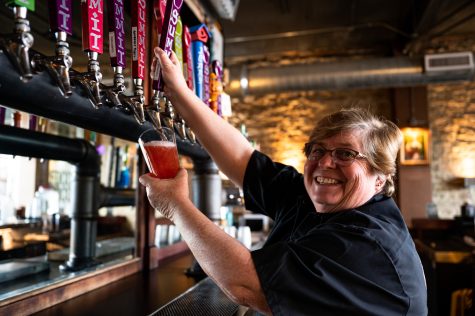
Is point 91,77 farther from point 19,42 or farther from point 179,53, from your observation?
point 179,53

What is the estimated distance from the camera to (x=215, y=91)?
1.81 meters

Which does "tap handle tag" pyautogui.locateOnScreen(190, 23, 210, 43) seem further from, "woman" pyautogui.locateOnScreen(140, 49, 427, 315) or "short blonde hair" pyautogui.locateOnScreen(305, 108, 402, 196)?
"short blonde hair" pyautogui.locateOnScreen(305, 108, 402, 196)

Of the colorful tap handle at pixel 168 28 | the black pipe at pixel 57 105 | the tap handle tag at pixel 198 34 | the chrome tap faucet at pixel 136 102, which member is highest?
the tap handle tag at pixel 198 34

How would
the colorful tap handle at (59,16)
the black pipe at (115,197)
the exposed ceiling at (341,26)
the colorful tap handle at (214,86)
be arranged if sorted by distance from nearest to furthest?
the colorful tap handle at (59,16) < the colorful tap handle at (214,86) < the black pipe at (115,197) < the exposed ceiling at (341,26)

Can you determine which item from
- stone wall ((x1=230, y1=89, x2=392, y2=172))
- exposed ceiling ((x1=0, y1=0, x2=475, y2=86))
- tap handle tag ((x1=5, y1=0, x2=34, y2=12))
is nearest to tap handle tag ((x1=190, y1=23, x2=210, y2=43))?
tap handle tag ((x1=5, y1=0, x2=34, y2=12))

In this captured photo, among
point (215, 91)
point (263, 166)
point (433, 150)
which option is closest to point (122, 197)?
point (215, 91)

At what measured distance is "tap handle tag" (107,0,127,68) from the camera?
3.10 feet

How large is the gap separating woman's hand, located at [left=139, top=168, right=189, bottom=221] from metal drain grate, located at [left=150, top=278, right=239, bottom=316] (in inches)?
14.7

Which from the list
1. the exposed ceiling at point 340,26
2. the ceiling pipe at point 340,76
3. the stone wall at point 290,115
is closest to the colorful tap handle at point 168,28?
the exposed ceiling at point 340,26

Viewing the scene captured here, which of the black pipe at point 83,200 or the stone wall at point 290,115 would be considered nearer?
the black pipe at point 83,200

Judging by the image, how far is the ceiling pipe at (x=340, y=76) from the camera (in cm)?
486

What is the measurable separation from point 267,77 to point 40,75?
15.1ft

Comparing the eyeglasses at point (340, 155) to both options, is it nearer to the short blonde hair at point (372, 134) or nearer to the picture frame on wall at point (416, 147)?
the short blonde hair at point (372, 134)

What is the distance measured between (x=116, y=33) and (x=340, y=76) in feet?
14.5
